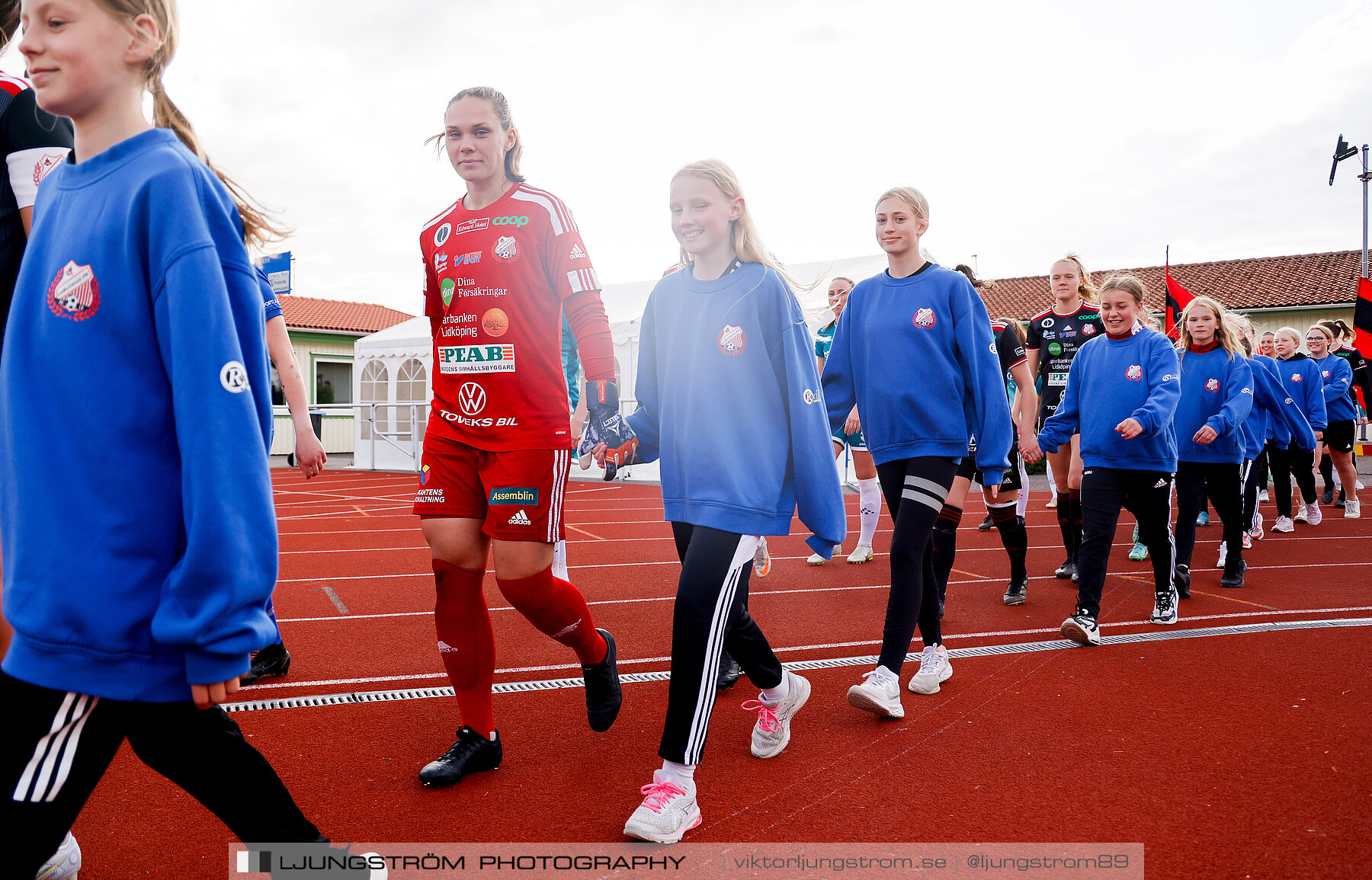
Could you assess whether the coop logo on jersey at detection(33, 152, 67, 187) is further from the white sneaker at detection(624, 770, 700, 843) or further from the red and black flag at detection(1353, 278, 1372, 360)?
the red and black flag at detection(1353, 278, 1372, 360)

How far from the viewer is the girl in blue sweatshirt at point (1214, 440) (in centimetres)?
597

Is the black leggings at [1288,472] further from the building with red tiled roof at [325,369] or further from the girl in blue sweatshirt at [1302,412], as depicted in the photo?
the building with red tiled roof at [325,369]

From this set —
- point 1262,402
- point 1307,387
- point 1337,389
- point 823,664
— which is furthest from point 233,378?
point 1337,389

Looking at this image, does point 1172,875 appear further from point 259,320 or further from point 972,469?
point 972,469

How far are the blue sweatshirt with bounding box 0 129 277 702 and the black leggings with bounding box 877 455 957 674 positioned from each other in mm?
2562

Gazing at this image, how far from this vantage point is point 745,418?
2631 mm

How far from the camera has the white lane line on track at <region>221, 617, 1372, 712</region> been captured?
3.56m

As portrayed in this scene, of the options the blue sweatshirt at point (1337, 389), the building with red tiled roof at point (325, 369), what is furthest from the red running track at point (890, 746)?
the building with red tiled roof at point (325, 369)

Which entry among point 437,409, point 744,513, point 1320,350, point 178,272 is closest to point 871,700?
point 744,513

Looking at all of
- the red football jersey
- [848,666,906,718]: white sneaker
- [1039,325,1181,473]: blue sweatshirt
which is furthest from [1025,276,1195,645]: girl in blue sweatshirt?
the red football jersey

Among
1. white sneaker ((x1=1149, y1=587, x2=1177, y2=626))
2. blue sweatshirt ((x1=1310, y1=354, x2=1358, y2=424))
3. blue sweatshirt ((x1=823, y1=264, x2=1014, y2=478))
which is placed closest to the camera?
blue sweatshirt ((x1=823, y1=264, x2=1014, y2=478))

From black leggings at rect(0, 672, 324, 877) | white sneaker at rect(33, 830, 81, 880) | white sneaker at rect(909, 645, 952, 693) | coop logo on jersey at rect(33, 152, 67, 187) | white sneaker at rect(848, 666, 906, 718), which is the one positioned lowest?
white sneaker at rect(909, 645, 952, 693)

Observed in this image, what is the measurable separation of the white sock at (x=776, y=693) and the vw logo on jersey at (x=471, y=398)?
1.31 m

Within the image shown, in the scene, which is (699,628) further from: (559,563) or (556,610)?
(559,563)
